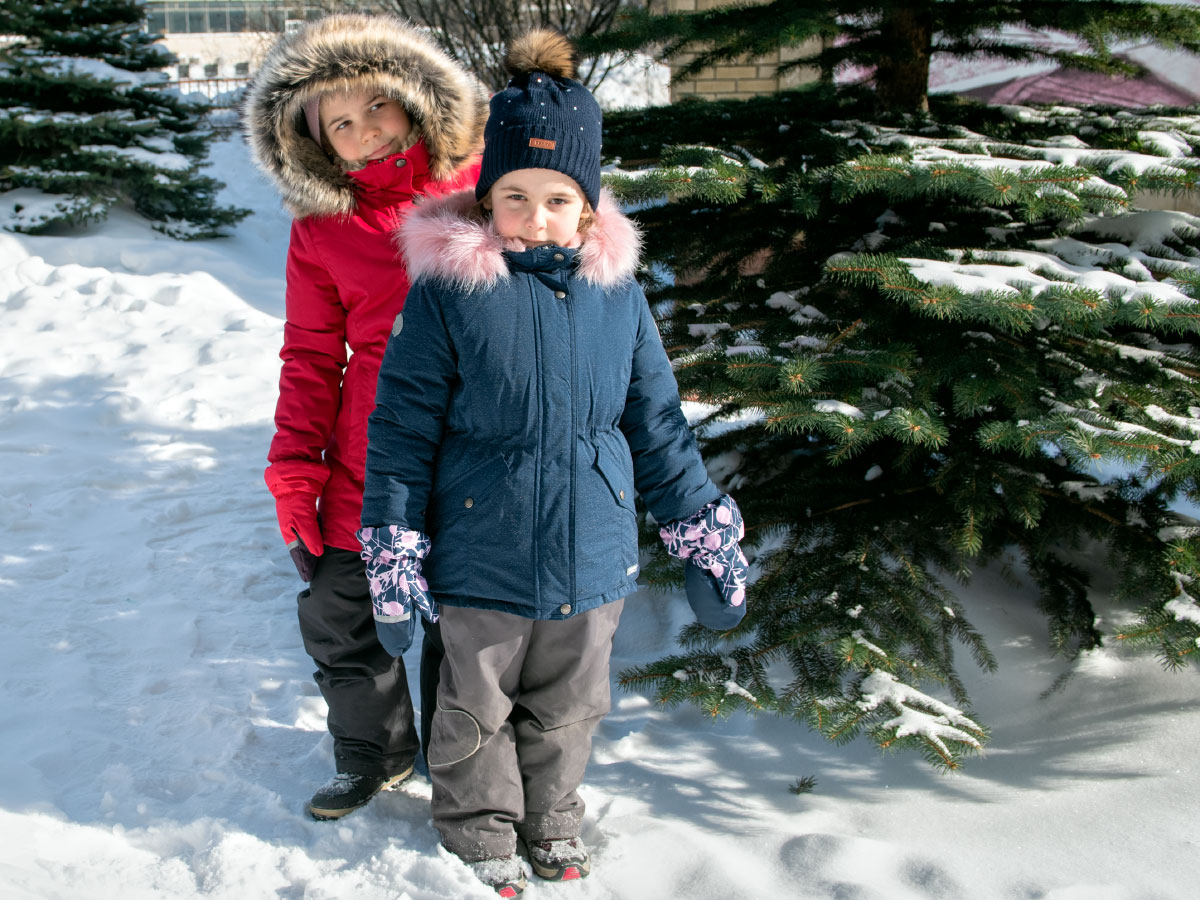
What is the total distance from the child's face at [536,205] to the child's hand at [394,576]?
719 mm

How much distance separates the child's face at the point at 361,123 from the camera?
253 cm

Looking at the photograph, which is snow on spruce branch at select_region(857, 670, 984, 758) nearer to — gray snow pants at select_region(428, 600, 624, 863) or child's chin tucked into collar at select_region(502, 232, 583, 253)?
gray snow pants at select_region(428, 600, 624, 863)

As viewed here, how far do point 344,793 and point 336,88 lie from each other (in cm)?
184

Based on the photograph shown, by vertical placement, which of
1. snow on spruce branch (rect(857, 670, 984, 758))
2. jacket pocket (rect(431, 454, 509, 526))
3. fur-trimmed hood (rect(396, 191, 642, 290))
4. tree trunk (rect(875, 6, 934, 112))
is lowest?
snow on spruce branch (rect(857, 670, 984, 758))

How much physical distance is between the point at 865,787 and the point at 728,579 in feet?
3.02

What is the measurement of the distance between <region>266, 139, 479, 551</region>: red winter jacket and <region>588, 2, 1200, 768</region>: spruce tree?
2.55ft

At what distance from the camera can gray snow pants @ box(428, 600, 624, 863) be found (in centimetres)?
229

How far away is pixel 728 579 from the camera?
93.6 inches

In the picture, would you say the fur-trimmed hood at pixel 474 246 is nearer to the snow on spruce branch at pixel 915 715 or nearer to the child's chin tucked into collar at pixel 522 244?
the child's chin tucked into collar at pixel 522 244

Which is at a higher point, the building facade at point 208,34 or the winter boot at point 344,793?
the building facade at point 208,34

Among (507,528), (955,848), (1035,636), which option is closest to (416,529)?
(507,528)

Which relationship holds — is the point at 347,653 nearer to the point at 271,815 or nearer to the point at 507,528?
the point at 271,815

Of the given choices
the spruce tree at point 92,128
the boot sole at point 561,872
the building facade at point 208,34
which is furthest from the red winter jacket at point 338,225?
the building facade at point 208,34

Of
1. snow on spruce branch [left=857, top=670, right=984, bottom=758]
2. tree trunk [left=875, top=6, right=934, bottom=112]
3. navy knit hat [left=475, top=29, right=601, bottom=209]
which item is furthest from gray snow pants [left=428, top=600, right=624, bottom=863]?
tree trunk [left=875, top=6, right=934, bottom=112]
